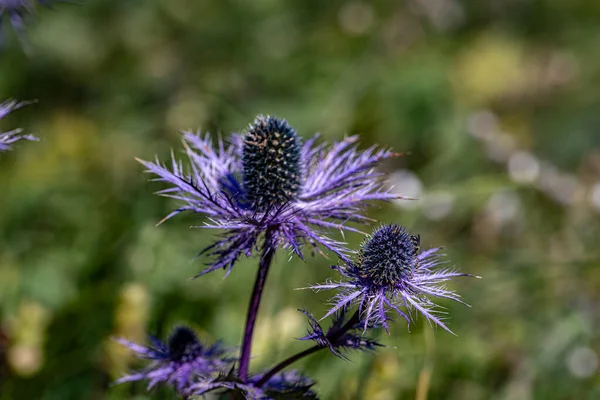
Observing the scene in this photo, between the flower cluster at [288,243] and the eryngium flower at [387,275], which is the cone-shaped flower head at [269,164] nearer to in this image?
the flower cluster at [288,243]

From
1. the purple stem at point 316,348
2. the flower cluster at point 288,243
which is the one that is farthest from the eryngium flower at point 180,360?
the purple stem at point 316,348

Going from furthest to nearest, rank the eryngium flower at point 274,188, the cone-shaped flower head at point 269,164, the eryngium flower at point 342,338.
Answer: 1. the cone-shaped flower head at point 269,164
2. the eryngium flower at point 274,188
3. the eryngium flower at point 342,338

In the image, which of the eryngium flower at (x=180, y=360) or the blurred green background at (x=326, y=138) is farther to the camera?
the blurred green background at (x=326, y=138)

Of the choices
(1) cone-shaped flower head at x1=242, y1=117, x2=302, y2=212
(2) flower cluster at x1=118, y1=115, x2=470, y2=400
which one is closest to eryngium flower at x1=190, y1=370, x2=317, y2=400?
(2) flower cluster at x1=118, y1=115, x2=470, y2=400

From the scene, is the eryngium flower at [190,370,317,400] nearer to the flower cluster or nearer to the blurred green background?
the flower cluster

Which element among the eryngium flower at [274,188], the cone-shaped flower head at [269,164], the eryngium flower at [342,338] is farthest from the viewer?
the cone-shaped flower head at [269,164]

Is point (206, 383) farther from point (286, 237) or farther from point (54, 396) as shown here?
point (54, 396)

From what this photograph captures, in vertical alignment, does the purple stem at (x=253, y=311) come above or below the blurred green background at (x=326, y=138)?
below

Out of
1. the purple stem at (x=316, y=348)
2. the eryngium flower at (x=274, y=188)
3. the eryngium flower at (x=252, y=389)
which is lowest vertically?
the eryngium flower at (x=252, y=389)
